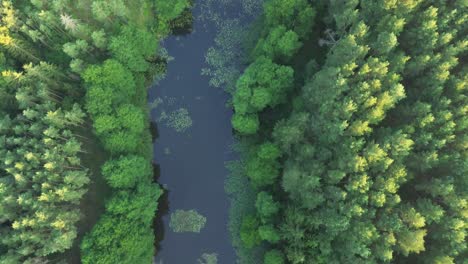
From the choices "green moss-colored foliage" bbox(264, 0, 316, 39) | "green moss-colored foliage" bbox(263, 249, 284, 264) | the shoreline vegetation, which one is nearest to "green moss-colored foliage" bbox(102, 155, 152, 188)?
the shoreline vegetation

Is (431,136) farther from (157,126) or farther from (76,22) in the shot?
(76,22)

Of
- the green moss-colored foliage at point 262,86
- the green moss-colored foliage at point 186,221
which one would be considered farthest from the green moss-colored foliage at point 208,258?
the green moss-colored foliage at point 262,86

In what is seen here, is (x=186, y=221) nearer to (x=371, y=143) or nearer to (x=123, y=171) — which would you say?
(x=123, y=171)

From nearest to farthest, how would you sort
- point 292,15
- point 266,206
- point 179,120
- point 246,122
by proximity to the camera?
1. point 266,206
2. point 246,122
3. point 292,15
4. point 179,120

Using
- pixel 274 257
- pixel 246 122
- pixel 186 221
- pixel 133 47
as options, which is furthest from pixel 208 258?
pixel 133 47

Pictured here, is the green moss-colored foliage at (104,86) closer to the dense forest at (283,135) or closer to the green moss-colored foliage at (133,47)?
the dense forest at (283,135)

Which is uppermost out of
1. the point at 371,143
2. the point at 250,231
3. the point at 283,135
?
the point at 283,135

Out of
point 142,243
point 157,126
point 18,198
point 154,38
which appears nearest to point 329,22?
point 154,38
